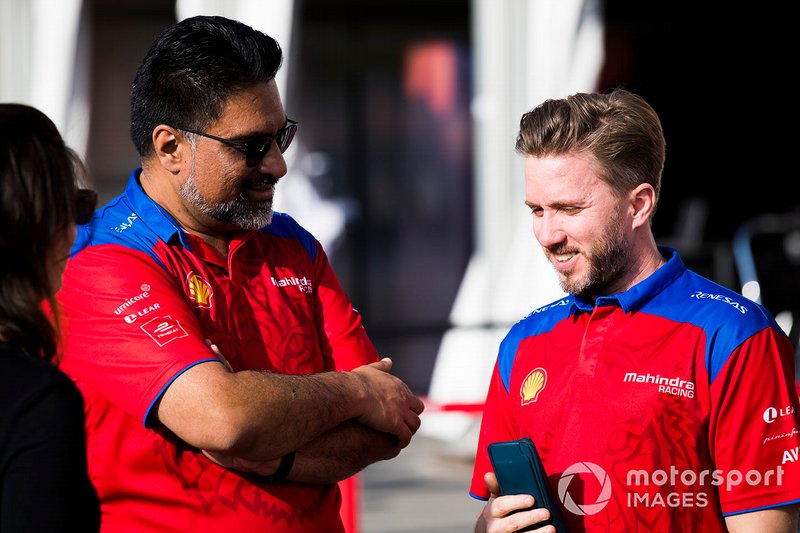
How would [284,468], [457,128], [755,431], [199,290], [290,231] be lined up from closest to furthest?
[755,431], [284,468], [199,290], [290,231], [457,128]

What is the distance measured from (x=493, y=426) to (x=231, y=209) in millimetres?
817

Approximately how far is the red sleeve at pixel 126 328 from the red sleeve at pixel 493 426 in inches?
27.5

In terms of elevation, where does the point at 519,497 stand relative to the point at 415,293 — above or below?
above

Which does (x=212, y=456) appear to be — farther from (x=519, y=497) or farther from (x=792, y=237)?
(x=792, y=237)

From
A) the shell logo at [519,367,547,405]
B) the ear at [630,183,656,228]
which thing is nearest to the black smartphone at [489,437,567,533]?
the shell logo at [519,367,547,405]

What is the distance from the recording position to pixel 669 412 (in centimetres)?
223

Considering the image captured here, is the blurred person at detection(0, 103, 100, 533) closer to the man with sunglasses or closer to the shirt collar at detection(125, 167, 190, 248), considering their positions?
the man with sunglasses

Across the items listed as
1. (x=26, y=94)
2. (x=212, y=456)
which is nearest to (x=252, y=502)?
(x=212, y=456)

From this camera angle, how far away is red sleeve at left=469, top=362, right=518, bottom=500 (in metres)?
2.55

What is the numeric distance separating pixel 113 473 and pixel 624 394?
1.14 m

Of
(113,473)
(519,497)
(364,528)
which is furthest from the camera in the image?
(364,528)

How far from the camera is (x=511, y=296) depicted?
8570 millimetres

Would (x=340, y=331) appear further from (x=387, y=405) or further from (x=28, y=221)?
(x=28, y=221)

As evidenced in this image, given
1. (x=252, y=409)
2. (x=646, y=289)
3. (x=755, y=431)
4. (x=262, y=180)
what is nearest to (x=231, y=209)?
(x=262, y=180)
